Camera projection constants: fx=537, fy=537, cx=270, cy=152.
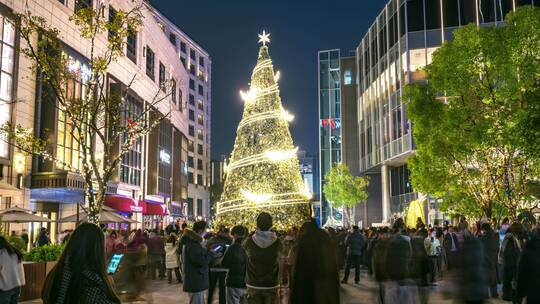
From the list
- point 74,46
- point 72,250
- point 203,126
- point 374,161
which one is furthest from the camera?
point 203,126

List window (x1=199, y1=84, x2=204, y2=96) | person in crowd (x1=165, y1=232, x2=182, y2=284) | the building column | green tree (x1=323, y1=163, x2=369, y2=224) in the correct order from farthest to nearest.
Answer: window (x1=199, y1=84, x2=204, y2=96) → green tree (x1=323, y1=163, x2=369, y2=224) → the building column → person in crowd (x1=165, y1=232, x2=182, y2=284)

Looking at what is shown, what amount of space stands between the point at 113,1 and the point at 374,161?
80.6ft

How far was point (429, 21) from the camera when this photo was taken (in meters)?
37.5

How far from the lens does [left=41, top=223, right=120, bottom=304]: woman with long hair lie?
3322 mm

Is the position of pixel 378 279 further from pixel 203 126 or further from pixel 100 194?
pixel 203 126

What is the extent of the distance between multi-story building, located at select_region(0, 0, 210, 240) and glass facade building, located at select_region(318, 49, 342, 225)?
56.7 ft

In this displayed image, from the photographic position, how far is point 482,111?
68.6 feet

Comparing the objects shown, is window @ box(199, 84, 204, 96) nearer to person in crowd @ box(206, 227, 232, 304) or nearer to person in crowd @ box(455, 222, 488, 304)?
person in crowd @ box(206, 227, 232, 304)

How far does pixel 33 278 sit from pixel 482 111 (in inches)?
659

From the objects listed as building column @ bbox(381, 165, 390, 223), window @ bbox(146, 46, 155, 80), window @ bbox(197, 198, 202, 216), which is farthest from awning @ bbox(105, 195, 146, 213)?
window @ bbox(197, 198, 202, 216)

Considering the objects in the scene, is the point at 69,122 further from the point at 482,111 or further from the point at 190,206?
the point at 190,206

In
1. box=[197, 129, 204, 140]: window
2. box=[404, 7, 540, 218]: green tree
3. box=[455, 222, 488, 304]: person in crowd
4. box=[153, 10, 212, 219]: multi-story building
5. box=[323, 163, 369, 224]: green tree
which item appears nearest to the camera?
box=[455, 222, 488, 304]: person in crowd

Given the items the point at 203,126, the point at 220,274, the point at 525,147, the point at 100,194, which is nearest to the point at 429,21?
the point at 525,147

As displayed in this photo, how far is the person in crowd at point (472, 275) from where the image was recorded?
222 inches
